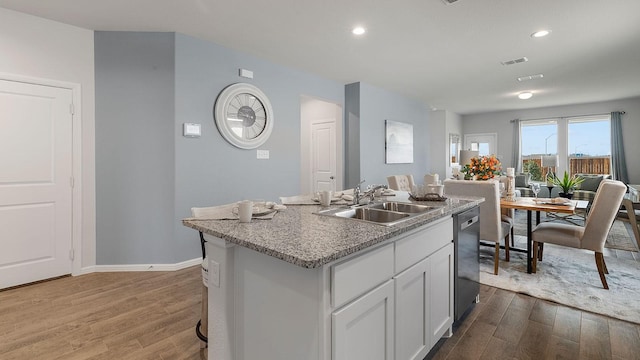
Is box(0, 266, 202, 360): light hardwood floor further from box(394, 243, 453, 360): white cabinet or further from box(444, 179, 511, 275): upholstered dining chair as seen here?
box(444, 179, 511, 275): upholstered dining chair

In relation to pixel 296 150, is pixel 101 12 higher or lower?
higher

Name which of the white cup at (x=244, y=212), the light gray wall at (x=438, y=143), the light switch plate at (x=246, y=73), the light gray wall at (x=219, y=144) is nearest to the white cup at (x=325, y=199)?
the white cup at (x=244, y=212)

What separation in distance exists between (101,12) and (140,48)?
1.52ft

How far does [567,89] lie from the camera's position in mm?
5859

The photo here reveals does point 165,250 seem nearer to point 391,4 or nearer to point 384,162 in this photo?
point 391,4

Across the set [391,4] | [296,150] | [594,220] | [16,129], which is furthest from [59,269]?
[594,220]

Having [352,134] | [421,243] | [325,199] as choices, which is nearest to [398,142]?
[352,134]

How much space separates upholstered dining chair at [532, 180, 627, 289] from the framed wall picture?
3206mm

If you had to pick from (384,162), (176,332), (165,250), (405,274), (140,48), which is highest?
(140,48)

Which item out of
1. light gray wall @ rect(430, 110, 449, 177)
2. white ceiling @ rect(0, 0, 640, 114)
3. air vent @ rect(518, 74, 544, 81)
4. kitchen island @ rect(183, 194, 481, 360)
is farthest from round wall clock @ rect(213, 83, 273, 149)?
light gray wall @ rect(430, 110, 449, 177)

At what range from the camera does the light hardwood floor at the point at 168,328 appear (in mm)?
1878

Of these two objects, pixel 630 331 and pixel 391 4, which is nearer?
pixel 630 331

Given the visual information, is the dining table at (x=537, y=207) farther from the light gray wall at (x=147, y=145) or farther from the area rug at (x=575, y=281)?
the light gray wall at (x=147, y=145)

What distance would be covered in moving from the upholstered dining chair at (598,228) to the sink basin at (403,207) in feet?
6.09
